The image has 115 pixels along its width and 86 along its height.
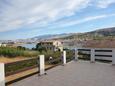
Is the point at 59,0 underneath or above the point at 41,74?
above

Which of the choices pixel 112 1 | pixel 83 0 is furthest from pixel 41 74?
pixel 112 1

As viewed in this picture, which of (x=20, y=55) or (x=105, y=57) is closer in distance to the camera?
(x=105, y=57)

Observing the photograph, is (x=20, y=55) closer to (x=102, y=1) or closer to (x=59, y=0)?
(x=59, y=0)

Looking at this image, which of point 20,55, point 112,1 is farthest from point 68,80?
point 20,55

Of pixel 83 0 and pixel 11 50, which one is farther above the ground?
pixel 83 0

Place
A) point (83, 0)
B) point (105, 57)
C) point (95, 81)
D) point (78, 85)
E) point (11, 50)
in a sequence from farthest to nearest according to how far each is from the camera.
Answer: point (11, 50) < point (83, 0) < point (105, 57) < point (95, 81) < point (78, 85)

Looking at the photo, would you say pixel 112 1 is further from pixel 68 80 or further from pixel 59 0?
pixel 68 80

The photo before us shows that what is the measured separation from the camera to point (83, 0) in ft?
35.1

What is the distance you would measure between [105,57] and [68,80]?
4.50 m

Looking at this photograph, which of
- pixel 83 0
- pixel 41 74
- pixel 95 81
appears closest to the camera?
pixel 95 81

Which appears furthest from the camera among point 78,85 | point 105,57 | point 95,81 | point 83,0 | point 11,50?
point 11,50

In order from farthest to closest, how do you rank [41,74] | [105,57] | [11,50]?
1. [11,50]
2. [105,57]
3. [41,74]

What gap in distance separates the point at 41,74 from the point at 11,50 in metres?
12.4

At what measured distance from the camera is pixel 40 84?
529 cm
